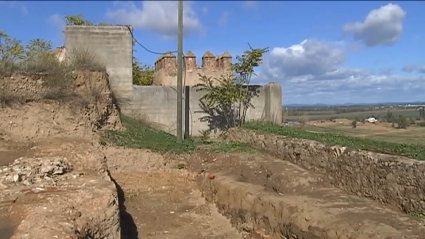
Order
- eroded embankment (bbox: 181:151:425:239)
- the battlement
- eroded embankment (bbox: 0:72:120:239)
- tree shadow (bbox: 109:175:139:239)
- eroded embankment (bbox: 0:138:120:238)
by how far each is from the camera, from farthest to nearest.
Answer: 1. the battlement
2. tree shadow (bbox: 109:175:139:239)
3. eroded embankment (bbox: 181:151:425:239)
4. eroded embankment (bbox: 0:72:120:239)
5. eroded embankment (bbox: 0:138:120:238)

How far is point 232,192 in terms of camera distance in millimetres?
10055

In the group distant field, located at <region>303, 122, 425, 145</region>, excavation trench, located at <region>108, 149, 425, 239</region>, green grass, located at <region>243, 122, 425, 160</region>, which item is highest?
distant field, located at <region>303, 122, 425, 145</region>

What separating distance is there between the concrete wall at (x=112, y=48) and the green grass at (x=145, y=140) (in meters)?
1.47

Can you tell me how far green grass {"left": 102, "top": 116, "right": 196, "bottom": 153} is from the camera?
13.7m

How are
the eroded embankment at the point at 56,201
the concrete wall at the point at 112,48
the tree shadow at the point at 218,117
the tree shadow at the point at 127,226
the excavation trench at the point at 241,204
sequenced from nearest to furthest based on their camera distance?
the eroded embankment at the point at 56,201
the excavation trench at the point at 241,204
the tree shadow at the point at 127,226
the concrete wall at the point at 112,48
the tree shadow at the point at 218,117

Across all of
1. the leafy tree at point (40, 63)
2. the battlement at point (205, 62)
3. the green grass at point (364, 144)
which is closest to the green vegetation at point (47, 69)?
the leafy tree at point (40, 63)

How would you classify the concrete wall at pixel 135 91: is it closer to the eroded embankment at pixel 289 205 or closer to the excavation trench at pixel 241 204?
the excavation trench at pixel 241 204

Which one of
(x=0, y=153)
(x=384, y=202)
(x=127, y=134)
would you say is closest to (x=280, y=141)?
(x=384, y=202)

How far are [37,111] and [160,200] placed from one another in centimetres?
481

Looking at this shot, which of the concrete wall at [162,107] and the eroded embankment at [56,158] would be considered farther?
the concrete wall at [162,107]

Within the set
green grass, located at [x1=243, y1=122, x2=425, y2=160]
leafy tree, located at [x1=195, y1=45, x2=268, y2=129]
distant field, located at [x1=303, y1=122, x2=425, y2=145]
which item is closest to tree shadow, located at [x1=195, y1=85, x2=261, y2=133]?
leafy tree, located at [x1=195, y1=45, x2=268, y2=129]

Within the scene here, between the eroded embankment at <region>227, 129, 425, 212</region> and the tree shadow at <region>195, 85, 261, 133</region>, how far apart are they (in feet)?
19.2

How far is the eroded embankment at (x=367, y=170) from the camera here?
688 centimetres

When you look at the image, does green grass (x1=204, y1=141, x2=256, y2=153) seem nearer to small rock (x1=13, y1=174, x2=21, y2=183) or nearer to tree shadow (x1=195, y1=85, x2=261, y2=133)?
tree shadow (x1=195, y1=85, x2=261, y2=133)
